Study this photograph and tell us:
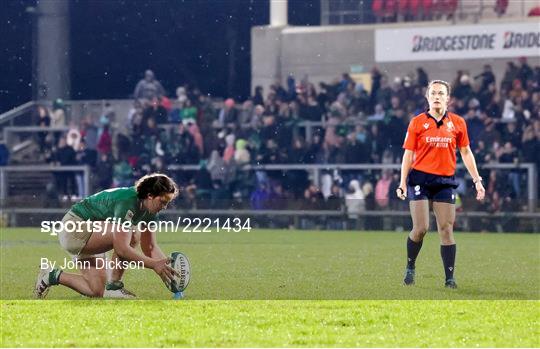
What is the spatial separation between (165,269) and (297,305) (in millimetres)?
937

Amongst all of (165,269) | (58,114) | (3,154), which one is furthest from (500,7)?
(165,269)

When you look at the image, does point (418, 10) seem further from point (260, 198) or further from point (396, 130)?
point (260, 198)

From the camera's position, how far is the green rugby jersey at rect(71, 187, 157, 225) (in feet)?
32.1

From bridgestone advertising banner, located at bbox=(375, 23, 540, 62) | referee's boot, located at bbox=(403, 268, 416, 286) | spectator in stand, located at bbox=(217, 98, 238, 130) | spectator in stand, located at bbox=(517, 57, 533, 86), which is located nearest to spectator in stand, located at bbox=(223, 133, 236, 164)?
spectator in stand, located at bbox=(217, 98, 238, 130)

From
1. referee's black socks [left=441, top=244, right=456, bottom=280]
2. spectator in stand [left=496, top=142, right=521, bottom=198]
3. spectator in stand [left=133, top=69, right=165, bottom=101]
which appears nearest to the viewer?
referee's black socks [left=441, top=244, right=456, bottom=280]

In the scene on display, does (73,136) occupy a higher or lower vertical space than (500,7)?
lower

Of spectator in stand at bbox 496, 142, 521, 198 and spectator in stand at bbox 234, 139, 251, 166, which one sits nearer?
spectator in stand at bbox 496, 142, 521, 198

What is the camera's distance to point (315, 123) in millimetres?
23438

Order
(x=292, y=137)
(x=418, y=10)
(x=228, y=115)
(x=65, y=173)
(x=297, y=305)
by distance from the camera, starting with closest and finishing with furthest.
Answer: (x=297, y=305), (x=65, y=173), (x=228, y=115), (x=292, y=137), (x=418, y=10)

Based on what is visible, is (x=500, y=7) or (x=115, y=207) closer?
(x=115, y=207)

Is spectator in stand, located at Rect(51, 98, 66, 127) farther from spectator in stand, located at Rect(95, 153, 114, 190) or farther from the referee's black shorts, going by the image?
the referee's black shorts

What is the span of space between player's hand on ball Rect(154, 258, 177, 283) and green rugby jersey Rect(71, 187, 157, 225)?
1.31 ft

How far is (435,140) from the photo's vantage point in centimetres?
1130

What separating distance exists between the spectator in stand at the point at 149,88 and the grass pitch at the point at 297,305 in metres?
6.05
